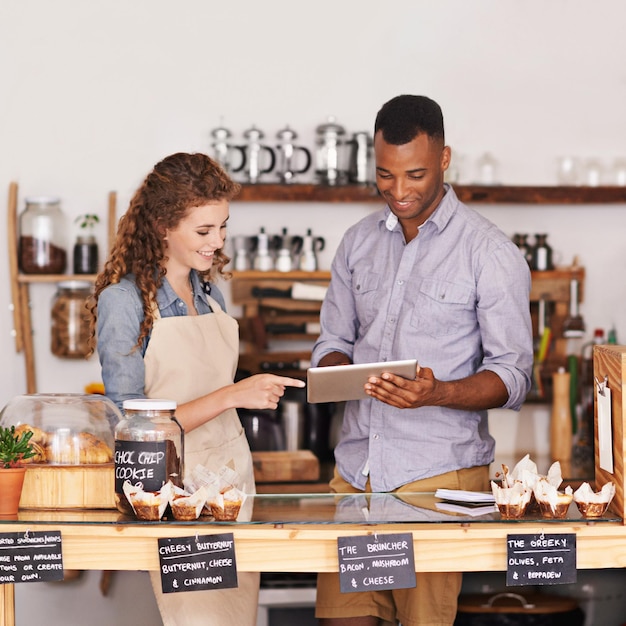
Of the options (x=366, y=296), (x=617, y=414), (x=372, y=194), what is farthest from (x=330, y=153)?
(x=617, y=414)

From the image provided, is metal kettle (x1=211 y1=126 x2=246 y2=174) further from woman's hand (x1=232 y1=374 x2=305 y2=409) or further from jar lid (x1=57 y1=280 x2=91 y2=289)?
woman's hand (x1=232 y1=374 x2=305 y2=409)

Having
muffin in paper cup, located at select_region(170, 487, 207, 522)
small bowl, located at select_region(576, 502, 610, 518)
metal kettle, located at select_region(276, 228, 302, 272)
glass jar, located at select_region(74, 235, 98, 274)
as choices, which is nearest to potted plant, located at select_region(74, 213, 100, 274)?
glass jar, located at select_region(74, 235, 98, 274)

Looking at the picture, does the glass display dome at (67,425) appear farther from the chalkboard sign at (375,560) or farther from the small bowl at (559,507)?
the small bowl at (559,507)

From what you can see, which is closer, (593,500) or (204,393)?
(593,500)

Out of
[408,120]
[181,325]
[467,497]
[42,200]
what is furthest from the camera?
[42,200]

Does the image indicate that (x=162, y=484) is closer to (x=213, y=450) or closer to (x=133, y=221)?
(x=213, y=450)

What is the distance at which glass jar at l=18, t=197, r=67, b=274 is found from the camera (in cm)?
404

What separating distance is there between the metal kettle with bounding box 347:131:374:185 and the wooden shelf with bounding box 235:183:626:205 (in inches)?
1.8

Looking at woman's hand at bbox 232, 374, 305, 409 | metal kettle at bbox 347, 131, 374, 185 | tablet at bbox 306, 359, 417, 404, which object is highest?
metal kettle at bbox 347, 131, 374, 185

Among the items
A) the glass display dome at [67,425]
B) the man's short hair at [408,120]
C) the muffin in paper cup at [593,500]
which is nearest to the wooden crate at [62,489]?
the glass display dome at [67,425]

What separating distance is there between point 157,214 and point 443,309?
28.2 inches

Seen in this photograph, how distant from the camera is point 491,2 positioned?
420cm

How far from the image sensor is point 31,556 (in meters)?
1.75

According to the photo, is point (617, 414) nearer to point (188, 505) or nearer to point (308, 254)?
point (188, 505)
